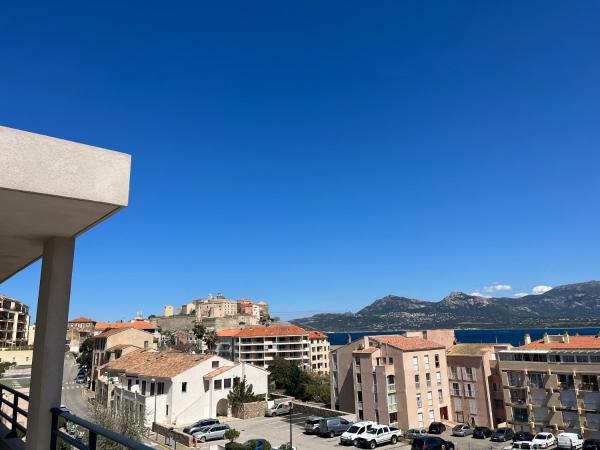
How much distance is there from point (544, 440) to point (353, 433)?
2039cm

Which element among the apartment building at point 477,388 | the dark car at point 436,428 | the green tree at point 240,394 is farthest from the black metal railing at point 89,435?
the apartment building at point 477,388

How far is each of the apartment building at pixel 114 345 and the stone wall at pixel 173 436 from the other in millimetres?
23114

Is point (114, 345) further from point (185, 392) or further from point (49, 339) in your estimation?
point (49, 339)

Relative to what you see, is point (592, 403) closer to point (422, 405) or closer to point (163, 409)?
point (422, 405)

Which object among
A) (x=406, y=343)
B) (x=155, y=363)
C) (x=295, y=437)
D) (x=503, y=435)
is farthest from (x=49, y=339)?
(x=406, y=343)

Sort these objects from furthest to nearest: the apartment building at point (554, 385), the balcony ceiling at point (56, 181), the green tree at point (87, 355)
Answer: the green tree at point (87, 355)
the apartment building at point (554, 385)
the balcony ceiling at point (56, 181)

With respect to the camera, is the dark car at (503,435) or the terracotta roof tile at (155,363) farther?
the dark car at (503,435)

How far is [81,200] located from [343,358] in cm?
5736

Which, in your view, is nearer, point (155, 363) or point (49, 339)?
point (49, 339)

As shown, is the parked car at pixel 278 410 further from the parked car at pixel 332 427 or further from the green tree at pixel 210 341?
the green tree at pixel 210 341

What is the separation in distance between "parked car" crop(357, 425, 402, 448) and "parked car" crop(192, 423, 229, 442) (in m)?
11.5

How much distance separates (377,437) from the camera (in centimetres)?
3891

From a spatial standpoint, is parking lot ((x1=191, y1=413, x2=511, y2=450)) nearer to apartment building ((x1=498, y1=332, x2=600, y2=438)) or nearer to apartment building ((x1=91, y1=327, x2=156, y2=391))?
apartment building ((x1=498, y1=332, x2=600, y2=438))

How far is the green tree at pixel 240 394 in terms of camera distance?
46.5 metres
